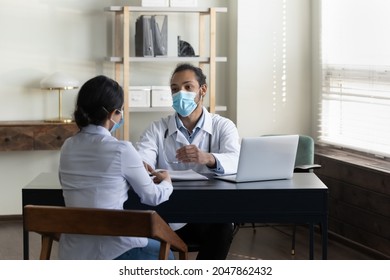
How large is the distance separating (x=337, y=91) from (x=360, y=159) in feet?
2.53

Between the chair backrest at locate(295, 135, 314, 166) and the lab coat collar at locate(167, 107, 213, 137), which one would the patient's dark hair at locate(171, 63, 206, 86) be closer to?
the lab coat collar at locate(167, 107, 213, 137)

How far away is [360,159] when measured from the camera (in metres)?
5.27

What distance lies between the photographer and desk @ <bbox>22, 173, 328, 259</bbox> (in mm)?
3330

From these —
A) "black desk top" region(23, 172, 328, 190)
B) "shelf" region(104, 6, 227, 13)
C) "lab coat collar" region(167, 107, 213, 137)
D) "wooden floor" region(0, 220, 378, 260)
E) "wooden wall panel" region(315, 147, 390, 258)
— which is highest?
"shelf" region(104, 6, 227, 13)

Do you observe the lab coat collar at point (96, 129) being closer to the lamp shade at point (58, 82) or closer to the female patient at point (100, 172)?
the female patient at point (100, 172)

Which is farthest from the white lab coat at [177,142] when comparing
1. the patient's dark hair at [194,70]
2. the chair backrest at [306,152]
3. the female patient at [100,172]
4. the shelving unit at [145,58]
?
the shelving unit at [145,58]

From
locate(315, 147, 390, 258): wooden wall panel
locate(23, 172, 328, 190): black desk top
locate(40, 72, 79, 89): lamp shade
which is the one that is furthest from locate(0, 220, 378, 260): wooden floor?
locate(23, 172, 328, 190): black desk top

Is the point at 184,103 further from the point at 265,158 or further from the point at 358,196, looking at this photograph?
the point at 358,196

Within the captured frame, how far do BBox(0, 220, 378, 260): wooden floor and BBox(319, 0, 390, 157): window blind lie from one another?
73cm

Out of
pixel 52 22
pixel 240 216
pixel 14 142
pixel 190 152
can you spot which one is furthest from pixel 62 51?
pixel 240 216

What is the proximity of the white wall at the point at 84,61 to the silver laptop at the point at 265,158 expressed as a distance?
2656mm

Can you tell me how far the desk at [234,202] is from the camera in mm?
3330

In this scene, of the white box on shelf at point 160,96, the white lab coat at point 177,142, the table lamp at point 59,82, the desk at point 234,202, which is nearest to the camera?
the desk at point 234,202

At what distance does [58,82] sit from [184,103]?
2.10 m
